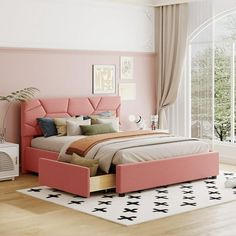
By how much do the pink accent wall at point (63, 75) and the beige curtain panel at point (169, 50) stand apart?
0.54 feet

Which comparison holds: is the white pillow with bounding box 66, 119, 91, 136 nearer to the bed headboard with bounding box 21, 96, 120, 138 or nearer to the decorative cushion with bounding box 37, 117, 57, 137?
the decorative cushion with bounding box 37, 117, 57, 137

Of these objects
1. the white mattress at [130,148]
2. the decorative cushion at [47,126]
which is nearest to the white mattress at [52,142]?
the white mattress at [130,148]

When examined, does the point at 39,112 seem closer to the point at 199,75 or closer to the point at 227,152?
the point at 199,75

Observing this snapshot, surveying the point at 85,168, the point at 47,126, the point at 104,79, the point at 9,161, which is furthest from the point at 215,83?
the point at 85,168

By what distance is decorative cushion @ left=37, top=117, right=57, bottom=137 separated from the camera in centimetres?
732

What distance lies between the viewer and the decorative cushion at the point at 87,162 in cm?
586

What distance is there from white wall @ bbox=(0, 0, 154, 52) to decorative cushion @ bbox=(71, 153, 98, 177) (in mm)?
2076

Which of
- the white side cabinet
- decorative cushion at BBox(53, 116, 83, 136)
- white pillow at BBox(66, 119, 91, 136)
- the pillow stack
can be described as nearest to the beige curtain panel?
the pillow stack

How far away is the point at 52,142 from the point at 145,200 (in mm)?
1761

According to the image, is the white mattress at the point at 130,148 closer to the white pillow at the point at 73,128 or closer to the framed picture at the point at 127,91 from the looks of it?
the white pillow at the point at 73,128

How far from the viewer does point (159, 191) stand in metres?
6.22

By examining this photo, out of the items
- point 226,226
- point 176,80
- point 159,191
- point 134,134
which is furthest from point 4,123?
point 226,226

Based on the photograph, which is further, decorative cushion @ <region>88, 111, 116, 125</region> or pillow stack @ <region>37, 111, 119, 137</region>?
decorative cushion @ <region>88, 111, 116, 125</region>

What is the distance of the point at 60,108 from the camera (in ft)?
25.2
